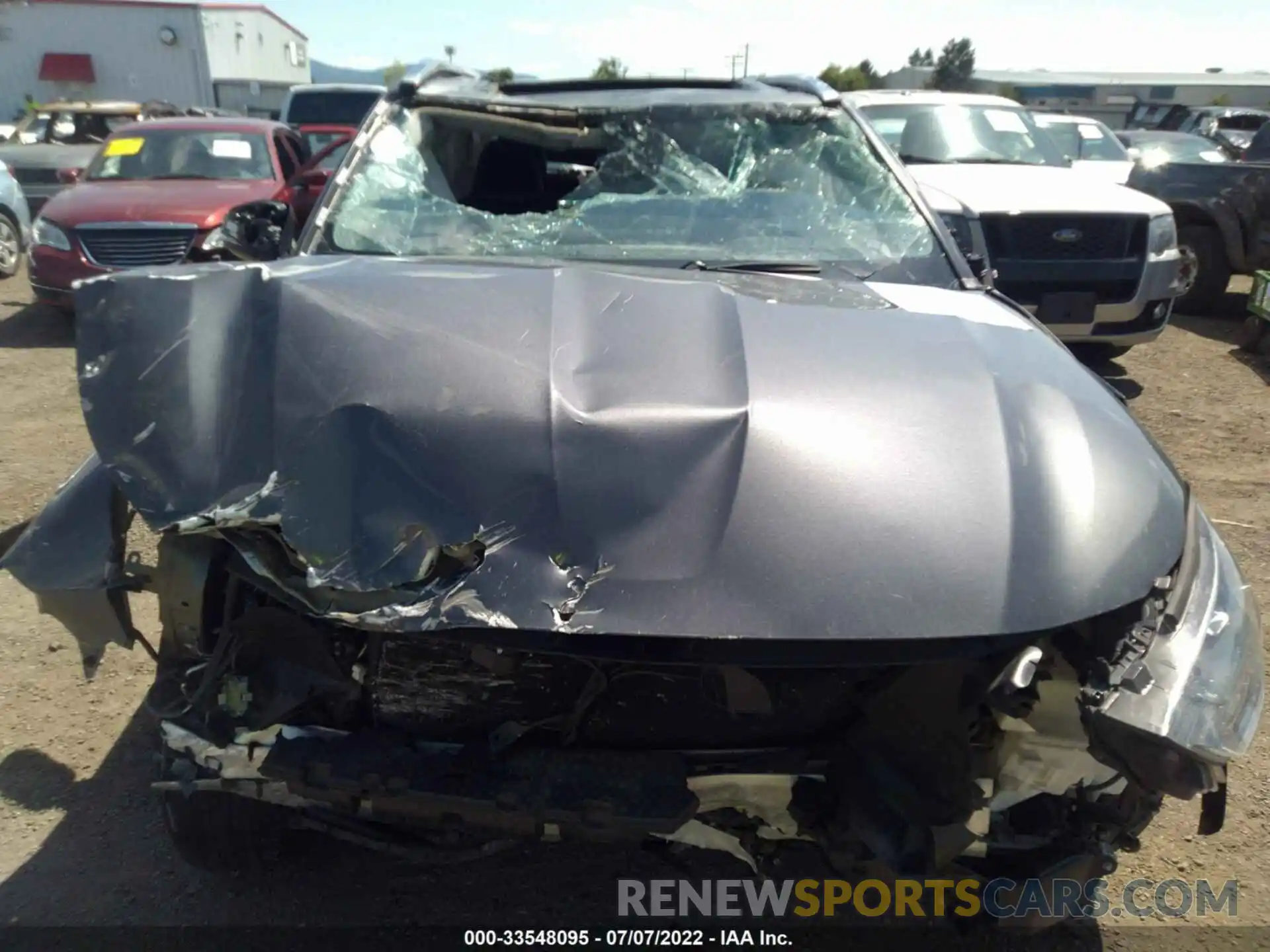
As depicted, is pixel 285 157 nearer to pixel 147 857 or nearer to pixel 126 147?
pixel 126 147

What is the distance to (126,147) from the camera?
8.81 metres

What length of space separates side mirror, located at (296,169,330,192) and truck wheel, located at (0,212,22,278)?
411 cm

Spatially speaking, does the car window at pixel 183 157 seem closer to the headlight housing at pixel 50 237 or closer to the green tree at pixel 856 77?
the headlight housing at pixel 50 237

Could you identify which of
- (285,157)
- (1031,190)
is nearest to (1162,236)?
(1031,190)

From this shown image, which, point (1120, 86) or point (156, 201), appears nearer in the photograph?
point (156, 201)

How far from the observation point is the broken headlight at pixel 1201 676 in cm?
167

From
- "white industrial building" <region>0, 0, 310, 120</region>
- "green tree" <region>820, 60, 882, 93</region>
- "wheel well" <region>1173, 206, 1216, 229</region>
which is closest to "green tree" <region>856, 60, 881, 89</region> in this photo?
"green tree" <region>820, 60, 882, 93</region>

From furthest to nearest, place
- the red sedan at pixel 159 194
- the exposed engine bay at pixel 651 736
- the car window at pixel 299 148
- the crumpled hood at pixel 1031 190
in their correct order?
1. the car window at pixel 299 148
2. the red sedan at pixel 159 194
3. the crumpled hood at pixel 1031 190
4. the exposed engine bay at pixel 651 736

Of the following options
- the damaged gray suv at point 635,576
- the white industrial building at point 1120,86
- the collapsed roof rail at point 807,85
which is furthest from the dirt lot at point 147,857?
the white industrial building at point 1120,86

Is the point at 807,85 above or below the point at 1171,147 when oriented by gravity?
above

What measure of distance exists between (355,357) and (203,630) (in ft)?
2.06

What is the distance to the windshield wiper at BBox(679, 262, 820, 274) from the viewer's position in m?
2.84

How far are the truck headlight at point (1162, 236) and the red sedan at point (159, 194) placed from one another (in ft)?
17.7

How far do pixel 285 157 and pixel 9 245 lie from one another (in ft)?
10.8
